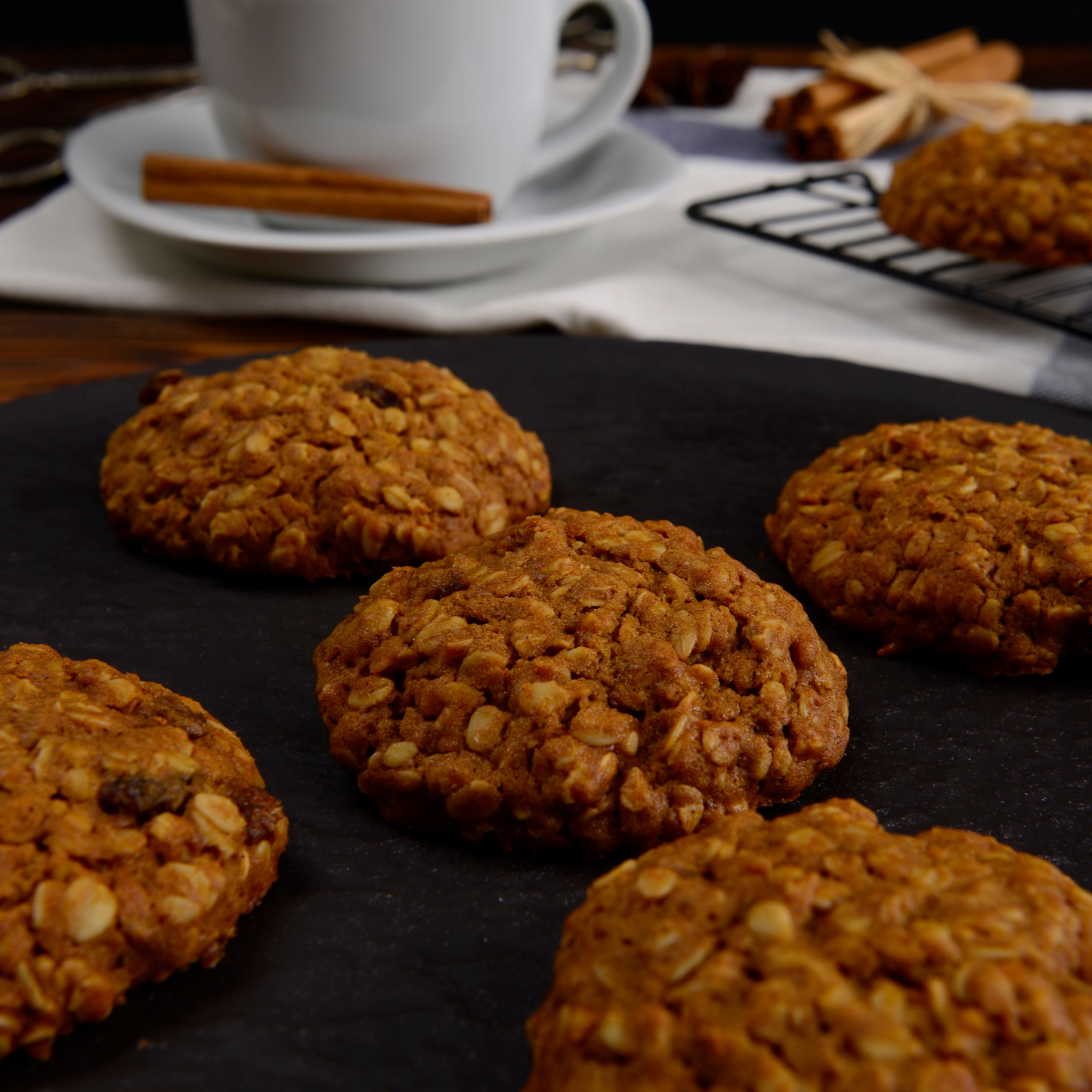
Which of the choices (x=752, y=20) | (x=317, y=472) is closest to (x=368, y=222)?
(x=317, y=472)

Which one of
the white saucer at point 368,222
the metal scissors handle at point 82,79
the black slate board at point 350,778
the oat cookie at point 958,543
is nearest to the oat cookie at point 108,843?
the black slate board at point 350,778

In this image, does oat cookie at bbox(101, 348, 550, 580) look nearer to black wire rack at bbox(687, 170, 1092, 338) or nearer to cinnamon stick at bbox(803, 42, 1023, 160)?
black wire rack at bbox(687, 170, 1092, 338)

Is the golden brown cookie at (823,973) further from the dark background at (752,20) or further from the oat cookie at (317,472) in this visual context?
the dark background at (752,20)

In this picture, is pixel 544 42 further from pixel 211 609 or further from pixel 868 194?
pixel 211 609

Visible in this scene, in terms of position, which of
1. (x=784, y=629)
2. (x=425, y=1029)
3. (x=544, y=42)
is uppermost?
(x=544, y=42)

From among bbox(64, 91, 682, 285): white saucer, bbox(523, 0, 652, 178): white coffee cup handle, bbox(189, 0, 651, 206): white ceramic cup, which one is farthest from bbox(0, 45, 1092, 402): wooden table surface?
bbox(523, 0, 652, 178): white coffee cup handle

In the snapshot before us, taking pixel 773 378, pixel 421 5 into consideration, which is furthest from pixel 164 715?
pixel 421 5
